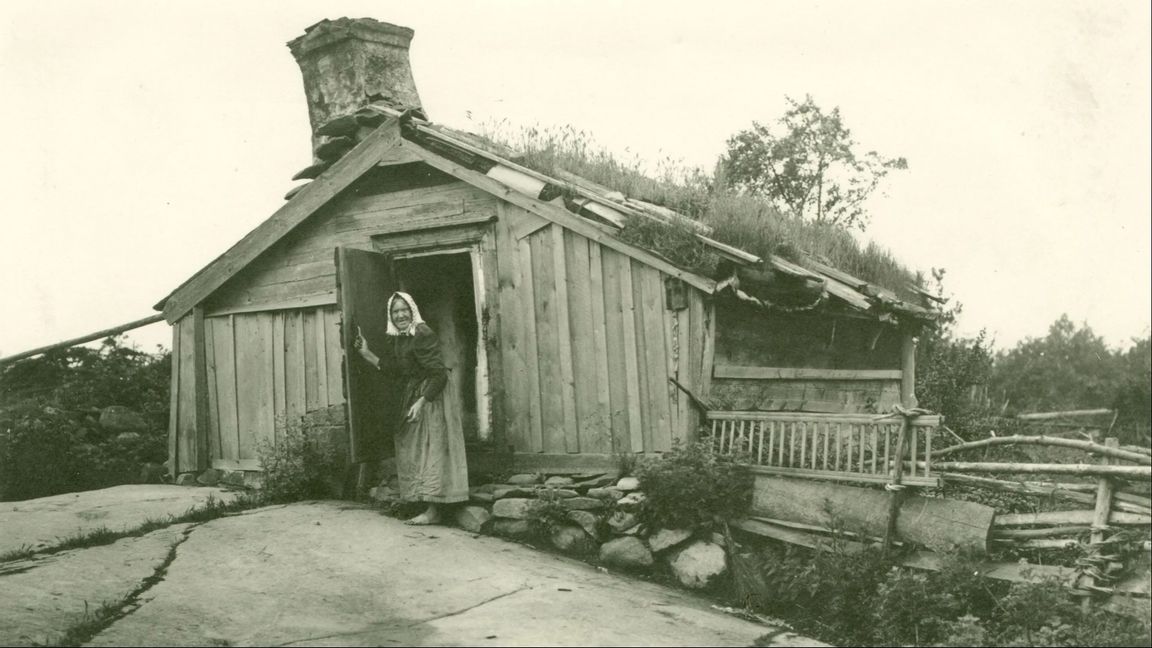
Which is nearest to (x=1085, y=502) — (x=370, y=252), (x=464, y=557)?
(x=464, y=557)

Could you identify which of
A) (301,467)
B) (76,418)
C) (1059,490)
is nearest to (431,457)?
(301,467)

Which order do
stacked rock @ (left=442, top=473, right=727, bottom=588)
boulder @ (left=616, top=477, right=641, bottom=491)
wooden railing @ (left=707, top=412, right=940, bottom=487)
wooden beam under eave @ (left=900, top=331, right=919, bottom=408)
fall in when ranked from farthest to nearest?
1. wooden beam under eave @ (left=900, top=331, right=919, bottom=408)
2. boulder @ (left=616, top=477, right=641, bottom=491)
3. stacked rock @ (left=442, top=473, right=727, bottom=588)
4. wooden railing @ (left=707, top=412, right=940, bottom=487)

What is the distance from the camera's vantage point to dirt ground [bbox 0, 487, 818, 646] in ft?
18.4

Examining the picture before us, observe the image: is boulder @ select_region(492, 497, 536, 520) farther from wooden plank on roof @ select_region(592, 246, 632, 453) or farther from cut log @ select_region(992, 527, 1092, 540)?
cut log @ select_region(992, 527, 1092, 540)

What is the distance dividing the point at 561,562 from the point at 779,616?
1784 millimetres

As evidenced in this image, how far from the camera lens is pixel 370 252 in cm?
934

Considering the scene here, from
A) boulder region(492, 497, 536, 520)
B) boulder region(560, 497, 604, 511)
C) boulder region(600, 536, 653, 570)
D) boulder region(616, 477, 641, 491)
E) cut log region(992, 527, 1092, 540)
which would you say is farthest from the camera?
boulder region(492, 497, 536, 520)

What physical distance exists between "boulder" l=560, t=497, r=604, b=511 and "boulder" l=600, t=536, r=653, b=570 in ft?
1.13

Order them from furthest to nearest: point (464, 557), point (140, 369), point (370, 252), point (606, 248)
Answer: point (140, 369)
point (370, 252)
point (606, 248)
point (464, 557)

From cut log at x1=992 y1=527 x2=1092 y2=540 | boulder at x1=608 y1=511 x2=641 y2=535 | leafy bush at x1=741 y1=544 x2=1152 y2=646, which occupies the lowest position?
leafy bush at x1=741 y1=544 x2=1152 y2=646

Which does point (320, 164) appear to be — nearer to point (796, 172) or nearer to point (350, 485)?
point (350, 485)

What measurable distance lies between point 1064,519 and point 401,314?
5349mm

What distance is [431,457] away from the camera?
8.35 metres

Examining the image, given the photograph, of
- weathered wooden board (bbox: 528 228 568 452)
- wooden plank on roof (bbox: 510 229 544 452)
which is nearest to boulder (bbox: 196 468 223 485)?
wooden plank on roof (bbox: 510 229 544 452)
